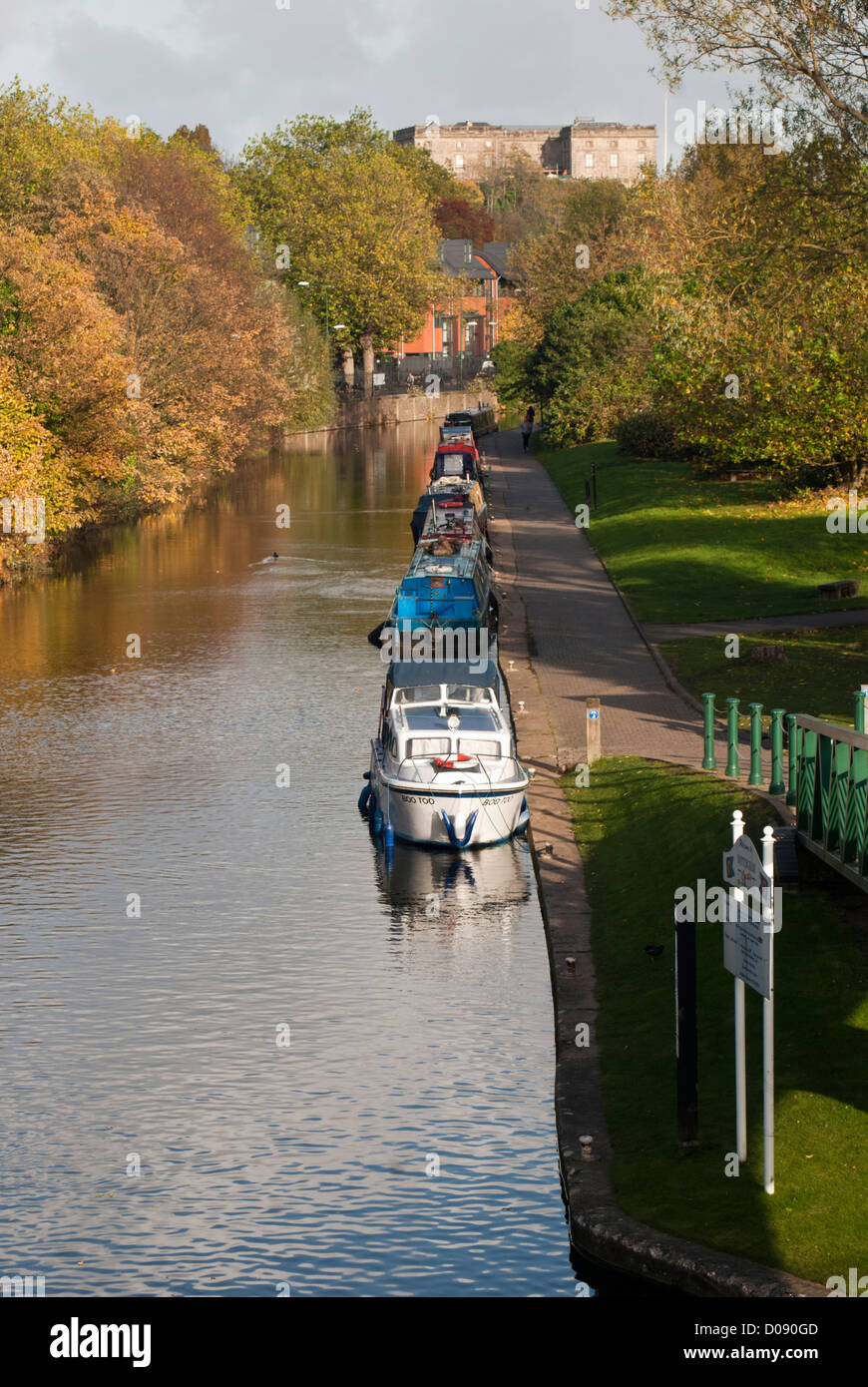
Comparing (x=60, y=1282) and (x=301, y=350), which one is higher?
(x=301, y=350)

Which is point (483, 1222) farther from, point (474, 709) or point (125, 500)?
point (125, 500)

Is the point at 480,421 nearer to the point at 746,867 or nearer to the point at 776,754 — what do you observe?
the point at 776,754

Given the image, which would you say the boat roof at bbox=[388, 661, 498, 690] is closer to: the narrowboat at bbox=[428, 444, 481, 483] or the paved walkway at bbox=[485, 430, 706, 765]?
the paved walkway at bbox=[485, 430, 706, 765]

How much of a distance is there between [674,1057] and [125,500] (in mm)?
50106

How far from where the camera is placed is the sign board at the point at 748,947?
11.8m

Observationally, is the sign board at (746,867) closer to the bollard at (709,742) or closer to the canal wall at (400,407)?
the bollard at (709,742)

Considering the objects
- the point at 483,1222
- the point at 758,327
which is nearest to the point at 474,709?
the point at 483,1222

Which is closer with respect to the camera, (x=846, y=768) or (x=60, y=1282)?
(x=60, y=1282)

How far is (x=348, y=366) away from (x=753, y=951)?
12059 cm

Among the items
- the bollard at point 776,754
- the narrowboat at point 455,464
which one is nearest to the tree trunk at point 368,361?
the narrowboat at point 455,464

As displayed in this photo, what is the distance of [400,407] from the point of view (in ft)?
424

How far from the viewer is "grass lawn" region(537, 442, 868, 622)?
3806 centimetres

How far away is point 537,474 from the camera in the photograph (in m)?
75.4

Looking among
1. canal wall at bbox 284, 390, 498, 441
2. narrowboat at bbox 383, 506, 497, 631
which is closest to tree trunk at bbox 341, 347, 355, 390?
canal wall at bbox 284, 390, 498, 441
